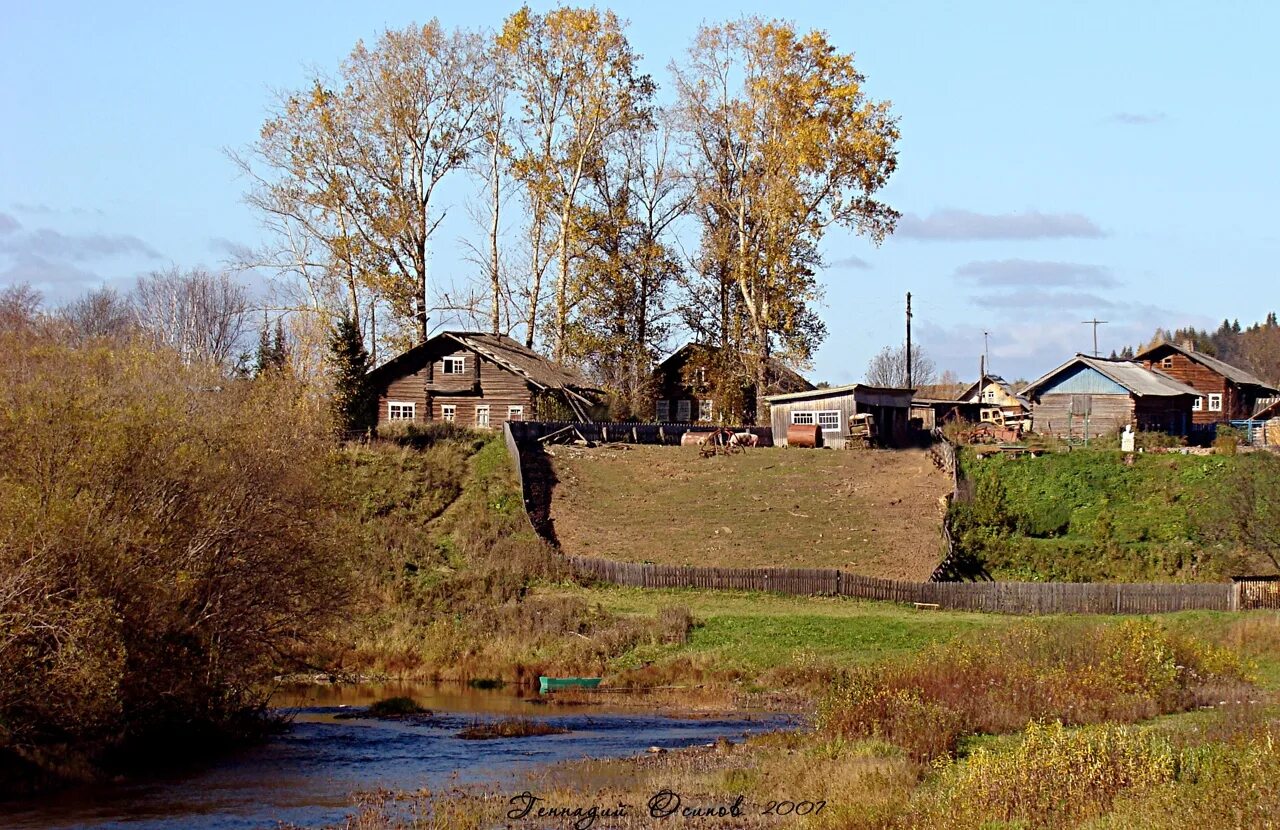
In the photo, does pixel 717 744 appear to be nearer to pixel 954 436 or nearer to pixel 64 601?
pixel 64 601

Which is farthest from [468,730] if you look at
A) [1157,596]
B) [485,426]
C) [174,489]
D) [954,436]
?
[954,436]

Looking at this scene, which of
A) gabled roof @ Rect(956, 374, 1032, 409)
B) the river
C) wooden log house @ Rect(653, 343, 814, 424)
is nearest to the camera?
the river

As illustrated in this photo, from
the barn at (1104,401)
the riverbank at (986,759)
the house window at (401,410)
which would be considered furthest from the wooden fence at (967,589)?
the barn at (1104,401)

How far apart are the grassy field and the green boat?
1865 cm

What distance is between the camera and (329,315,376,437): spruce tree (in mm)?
58688

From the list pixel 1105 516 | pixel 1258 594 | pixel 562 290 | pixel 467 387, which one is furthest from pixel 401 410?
pixel 1258 594

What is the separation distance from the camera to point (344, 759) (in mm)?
25141

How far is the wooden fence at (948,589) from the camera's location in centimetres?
3778

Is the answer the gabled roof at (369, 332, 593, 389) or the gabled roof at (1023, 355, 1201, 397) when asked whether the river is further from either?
the gabled roof at (1023, 355, 1201, 397)

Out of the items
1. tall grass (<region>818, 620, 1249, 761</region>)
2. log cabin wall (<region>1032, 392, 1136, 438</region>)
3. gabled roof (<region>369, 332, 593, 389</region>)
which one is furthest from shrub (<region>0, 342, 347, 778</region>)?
log cabin wall (<region>1032, 392, 1136, 438</region>)

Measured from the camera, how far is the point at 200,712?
25578 millimetres

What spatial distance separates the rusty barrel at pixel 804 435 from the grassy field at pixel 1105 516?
8663 millimetres

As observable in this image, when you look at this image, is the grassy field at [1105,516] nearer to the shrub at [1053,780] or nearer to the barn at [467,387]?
the barn at [467,387]

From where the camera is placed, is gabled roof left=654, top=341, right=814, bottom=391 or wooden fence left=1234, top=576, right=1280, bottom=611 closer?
wooden fence left=1234, top=576, right=1280, bottom=611
